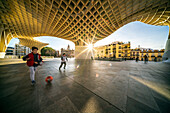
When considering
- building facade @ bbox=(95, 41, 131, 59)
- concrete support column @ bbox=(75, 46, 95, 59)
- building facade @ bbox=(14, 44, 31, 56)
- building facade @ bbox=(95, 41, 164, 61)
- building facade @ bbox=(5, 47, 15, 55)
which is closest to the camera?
concrete support column @ bbox=(75, 46, 95, 59)

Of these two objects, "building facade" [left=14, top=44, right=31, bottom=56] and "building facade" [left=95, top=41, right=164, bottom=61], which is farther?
"building facade" [left=14, top=44, right=31, bottom=56]

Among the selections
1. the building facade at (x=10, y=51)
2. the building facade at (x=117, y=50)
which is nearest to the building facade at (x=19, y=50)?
the building facade at (x=10, y=51)

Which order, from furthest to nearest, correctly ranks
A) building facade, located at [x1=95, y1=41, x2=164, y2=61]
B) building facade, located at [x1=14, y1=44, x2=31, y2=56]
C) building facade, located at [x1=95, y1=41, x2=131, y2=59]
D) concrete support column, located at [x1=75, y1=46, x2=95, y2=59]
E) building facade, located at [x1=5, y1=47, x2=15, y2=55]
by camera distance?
building facade, located at [x1=14, y1=44, x2=31, y2=56], building facade, located at [x1=5, y1=47, x2=15, y2=55], building facade, located at [x1=95, y1=41, x2=131, y2=59], building facade, located at [x1=95, y1=41, x2=164, y2=61], concrete support column, located at [x1=75, y1=46, x2=95, y2=59]

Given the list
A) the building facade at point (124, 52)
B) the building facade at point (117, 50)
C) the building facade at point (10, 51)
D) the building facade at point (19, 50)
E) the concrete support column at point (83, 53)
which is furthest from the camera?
the building facade at point (19, 50)

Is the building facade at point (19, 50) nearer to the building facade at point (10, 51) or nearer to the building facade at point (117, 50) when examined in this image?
the building facade at point (10, 51)

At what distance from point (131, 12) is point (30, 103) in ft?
72.7

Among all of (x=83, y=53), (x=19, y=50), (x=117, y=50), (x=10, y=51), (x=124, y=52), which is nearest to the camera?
(x=83, y=53)

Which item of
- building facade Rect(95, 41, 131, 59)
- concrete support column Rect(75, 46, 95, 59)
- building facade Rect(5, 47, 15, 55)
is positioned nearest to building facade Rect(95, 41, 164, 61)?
building facade Rect(95, 41, 131, 59)

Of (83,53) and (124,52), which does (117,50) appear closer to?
(124,52)

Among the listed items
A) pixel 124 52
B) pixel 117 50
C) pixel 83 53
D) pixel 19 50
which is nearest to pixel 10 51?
pixel 19 50

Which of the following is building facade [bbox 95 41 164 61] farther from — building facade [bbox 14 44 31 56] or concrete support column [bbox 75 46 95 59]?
building facade [bbox 14 44 31 56]

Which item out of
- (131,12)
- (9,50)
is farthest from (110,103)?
(9,50)

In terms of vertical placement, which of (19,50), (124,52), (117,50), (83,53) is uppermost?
(19,50)

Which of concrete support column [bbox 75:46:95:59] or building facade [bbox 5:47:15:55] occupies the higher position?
building facade [bbox 5:47:15:55]
